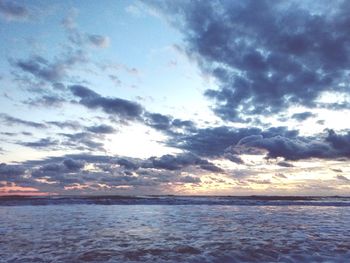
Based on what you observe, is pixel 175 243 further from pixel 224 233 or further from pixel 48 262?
pixel 48 262

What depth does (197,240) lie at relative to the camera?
468 inches

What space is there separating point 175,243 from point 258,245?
2.76 meters

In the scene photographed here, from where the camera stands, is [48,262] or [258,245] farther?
[258,245]

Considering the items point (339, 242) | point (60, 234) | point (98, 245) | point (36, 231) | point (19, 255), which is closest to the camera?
point (19, 255)

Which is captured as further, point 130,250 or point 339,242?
point 339,242

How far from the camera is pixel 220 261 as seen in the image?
28.4 feet

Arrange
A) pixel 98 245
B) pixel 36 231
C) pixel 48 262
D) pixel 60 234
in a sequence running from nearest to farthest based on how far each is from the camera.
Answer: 1. pixel 48 262
2. pixel 98 245
3. pixel 60 234
4. pixel 36 231

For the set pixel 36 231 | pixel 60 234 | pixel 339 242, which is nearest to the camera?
pixel 339 242

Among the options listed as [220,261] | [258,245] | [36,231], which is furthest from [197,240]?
[36,231]

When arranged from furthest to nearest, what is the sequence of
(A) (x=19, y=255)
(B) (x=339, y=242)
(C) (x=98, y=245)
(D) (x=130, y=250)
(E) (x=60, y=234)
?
(E) (x=60, y=234) < (B) (x=339, y=242) < (C) (x=98, y=245) < (D) (x=130, y=250) < (A) (x=19, y=255)

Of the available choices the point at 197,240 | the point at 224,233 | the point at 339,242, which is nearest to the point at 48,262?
the point at 197,240

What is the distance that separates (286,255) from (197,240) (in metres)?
3.57

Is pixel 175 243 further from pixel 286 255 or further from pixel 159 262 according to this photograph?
pixel 286 255

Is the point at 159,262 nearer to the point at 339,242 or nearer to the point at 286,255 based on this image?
the point at 286,255
